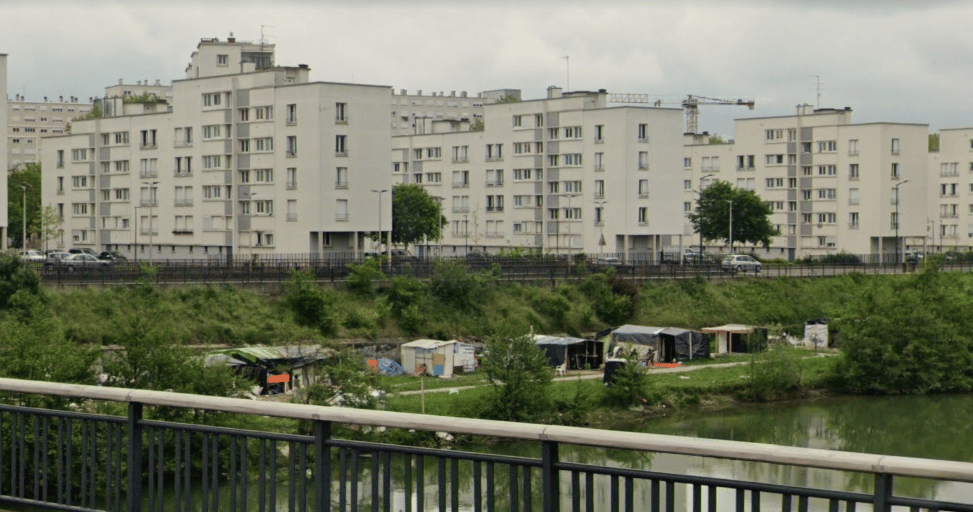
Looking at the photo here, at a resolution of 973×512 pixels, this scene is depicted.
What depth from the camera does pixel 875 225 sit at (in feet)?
321

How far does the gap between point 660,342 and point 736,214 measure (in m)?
42.6

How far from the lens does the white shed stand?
48.0m

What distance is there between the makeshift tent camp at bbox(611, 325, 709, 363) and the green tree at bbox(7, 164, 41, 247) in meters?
50.2

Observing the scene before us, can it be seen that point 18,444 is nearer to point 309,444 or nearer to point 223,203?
point 309,444

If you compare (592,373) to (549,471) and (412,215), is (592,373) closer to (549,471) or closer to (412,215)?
(412,215)

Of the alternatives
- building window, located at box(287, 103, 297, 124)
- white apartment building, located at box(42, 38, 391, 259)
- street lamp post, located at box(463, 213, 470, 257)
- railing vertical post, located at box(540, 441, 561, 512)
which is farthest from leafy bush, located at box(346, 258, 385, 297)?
railing vertical post, located at box(540, 441, 561, 512)

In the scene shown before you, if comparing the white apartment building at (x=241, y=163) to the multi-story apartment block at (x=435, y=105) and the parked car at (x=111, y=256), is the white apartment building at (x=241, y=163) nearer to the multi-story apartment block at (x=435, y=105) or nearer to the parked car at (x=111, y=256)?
the parked car at (x=111, y=256)

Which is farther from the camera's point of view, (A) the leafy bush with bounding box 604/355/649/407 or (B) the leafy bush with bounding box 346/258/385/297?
(B) the leafy bush with bounding box 346/258/385/297

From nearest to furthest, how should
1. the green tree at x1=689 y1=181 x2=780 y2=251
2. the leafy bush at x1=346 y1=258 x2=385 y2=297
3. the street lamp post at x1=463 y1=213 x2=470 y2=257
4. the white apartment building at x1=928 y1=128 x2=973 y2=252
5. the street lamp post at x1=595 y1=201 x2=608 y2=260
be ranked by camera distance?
the leafy bush at x1=346 y1=258 x2=385 y2=297 → the street lamp post at x1=595 y1=201 x2=608 y2=260 → the green tree at x1=689 y1=181 x2=780 y2=251 → the street lamp post at x1=463 y1=213 x2=470 y2=257 → the white apartment building at x1=928 y1=128 x2=973 y2=252

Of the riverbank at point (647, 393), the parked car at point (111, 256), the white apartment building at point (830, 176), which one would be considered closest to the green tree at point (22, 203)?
the parked car at point (111, 256)

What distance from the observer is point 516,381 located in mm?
37812

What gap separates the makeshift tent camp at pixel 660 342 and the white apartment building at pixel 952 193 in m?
67.6

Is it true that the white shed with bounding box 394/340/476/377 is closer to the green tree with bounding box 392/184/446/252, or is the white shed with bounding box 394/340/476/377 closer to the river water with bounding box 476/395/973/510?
the river water with bounding box 476/395/973/510

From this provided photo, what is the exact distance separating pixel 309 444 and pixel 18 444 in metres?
3.37
